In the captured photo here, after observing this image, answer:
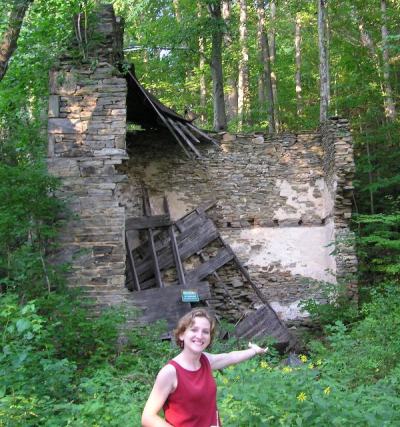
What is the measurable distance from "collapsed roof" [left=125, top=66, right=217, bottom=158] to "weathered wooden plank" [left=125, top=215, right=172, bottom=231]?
4.31 feet

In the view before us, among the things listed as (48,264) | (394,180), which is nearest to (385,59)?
(394,180)

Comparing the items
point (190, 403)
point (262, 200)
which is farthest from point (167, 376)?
point (262, 200)

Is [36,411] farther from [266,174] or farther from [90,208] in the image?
[266,174]

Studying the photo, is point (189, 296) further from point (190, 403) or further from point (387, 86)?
point (387, 86)

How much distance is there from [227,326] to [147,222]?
243 cm

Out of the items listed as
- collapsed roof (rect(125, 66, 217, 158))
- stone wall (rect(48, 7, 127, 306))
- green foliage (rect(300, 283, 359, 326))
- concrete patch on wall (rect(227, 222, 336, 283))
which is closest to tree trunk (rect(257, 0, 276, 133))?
collapsed roof (rect(125, 66, 217, 158))

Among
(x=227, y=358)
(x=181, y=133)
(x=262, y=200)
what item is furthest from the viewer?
(x=262, y=200)

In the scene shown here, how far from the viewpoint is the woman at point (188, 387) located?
262 centimetres

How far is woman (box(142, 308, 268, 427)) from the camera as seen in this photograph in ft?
8.60

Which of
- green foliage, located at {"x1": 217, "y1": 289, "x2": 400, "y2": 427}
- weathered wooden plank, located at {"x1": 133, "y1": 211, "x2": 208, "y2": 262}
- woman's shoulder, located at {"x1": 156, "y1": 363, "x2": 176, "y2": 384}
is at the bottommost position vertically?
green foliage, located at {"x1": 217, "y1": 289, "x2": 400, "y2": 427}

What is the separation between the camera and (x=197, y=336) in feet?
9.20

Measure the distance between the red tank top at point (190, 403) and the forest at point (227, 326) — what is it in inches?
40.1

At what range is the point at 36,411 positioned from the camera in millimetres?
4152

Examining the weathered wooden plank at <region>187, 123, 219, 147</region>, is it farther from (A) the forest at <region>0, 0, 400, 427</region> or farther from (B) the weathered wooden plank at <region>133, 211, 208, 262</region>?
(B) the weathered wooden plank at <region>133, 211, 208, 262</region>
